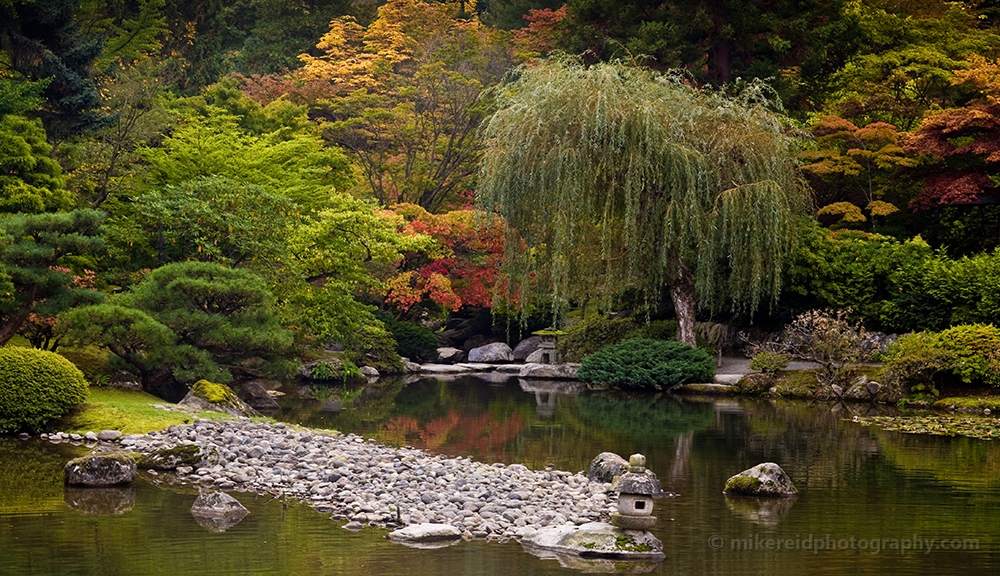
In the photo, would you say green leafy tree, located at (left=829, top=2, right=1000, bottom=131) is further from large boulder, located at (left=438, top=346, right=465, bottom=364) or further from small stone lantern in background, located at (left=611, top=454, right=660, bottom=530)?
small stone lantern in background, located at (left=611, top=454, right=660, bottom=530)

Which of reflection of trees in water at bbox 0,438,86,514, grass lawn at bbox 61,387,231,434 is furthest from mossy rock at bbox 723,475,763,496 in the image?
grass lawn at bbox 61,387,231,434

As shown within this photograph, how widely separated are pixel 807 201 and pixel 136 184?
14.4m

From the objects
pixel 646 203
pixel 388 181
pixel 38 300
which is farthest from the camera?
pixel 388 181

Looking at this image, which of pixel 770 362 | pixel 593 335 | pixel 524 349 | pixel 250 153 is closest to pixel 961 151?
pixel 770 362

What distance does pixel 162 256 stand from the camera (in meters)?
20.5

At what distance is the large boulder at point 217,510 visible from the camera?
988 cm

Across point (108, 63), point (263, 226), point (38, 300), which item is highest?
point (108, 63)

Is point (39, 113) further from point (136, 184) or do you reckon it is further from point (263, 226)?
point (263, 226)

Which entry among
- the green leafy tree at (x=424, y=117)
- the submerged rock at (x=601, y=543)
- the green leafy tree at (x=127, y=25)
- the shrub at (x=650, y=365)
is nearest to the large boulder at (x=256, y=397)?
the shrub at (x=650, y=365)

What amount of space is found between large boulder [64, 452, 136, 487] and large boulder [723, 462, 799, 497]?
637 centimetres

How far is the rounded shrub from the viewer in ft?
46.4

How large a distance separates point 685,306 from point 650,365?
1.59 meters

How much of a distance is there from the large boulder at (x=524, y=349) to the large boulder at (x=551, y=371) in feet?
9.08

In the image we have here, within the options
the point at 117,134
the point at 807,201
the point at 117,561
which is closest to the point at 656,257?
the point at 807,201
